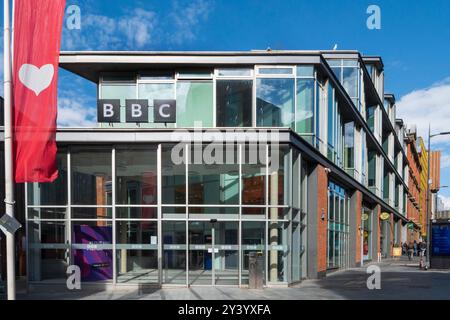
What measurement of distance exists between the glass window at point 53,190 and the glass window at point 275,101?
7835mm

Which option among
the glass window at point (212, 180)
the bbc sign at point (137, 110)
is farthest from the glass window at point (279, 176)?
the bbc sign at point (137, 110)

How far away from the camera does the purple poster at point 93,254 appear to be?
15812mm

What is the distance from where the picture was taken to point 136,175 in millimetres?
16297

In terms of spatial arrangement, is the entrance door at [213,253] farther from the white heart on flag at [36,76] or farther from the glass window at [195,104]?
the white heart on flag at [36,76]

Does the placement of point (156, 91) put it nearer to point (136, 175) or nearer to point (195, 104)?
point (195, 104)

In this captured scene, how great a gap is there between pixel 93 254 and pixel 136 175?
3240 mm

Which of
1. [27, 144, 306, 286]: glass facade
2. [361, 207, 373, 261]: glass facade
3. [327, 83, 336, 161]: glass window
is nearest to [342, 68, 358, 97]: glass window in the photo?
[327, 83, 336, 161]: glass window

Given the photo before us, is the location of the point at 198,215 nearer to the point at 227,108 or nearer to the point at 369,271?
the point at 227,108

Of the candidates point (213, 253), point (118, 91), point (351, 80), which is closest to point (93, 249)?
point (213, 253)

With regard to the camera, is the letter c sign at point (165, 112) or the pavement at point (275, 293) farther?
the letter c sign at point (165, 112)

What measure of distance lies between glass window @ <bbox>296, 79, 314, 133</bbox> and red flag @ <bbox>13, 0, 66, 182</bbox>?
1050cm

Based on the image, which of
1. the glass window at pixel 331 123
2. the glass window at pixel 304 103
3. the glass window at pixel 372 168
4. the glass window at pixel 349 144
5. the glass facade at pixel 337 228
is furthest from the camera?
the glass window at pixel 372 168

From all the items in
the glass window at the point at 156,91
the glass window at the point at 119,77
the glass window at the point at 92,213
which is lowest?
the glass window at the point at 92,213

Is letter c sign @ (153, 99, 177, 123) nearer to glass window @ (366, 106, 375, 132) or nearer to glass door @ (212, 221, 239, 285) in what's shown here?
glass door @ (212, 221, 239, 285)
